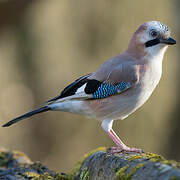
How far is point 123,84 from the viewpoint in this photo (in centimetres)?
507

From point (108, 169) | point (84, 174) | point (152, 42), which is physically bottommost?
point (84, 174)

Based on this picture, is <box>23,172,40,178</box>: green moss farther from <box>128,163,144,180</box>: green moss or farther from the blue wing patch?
<box>128,163,144,180</box>: green moss

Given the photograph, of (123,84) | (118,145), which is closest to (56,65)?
(123,84)

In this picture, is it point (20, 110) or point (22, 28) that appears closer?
point (20, 110)

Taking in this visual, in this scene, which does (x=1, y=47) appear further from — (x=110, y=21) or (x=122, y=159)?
(x=122, y=159)

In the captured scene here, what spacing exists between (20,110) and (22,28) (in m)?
2.78

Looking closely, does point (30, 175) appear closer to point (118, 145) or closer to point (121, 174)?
point (118, 145)

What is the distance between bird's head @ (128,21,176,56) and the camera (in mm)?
5137

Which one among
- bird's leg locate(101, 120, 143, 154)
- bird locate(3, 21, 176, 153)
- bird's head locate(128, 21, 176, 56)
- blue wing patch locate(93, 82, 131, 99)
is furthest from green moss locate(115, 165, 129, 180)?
bird's head locate(128, 21, 176, 56)

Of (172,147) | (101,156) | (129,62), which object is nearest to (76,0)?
(172,147)

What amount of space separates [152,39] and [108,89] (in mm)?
863

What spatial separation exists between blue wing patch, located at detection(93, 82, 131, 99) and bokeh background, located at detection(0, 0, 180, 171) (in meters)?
6.80

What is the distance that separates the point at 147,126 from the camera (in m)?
14.3

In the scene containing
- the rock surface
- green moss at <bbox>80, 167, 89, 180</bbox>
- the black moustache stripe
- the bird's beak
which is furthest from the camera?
the black moustache stripe
